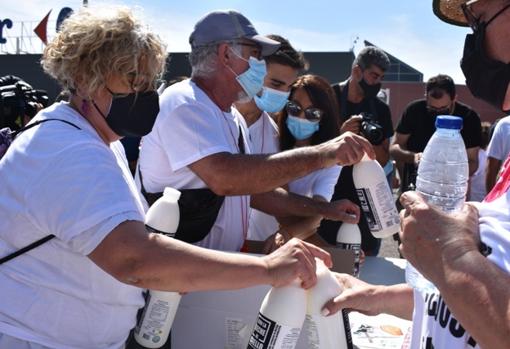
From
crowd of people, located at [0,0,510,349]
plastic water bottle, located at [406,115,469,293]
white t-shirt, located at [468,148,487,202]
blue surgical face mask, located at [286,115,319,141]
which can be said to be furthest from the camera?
white t-shirt, located at [468,148,487,202]

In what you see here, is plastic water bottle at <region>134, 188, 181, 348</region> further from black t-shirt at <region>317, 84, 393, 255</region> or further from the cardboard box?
black t-shirt at <region>317, 84, 393, 255</region>

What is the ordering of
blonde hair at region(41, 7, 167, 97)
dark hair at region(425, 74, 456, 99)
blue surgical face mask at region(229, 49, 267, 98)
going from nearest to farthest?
blonde hair at region(41, 7, 167, 97)
blue surgical face mask at region(229, 49, 267, 98)
dark hair at region(425, 74, 456, 99)

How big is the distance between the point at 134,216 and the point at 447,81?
3572mm

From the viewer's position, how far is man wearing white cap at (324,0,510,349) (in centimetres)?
87

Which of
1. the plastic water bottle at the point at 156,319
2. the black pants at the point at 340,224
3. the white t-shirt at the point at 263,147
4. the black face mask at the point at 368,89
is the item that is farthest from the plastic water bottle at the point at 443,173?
the black face mask at the point at 368,89

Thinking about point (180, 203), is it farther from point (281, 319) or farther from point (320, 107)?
point (320, 107)

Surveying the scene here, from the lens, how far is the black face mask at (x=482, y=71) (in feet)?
3.98

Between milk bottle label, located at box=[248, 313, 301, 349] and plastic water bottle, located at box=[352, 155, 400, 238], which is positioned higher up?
plastic water bottle, located at box=[352, 155, 400, 238]

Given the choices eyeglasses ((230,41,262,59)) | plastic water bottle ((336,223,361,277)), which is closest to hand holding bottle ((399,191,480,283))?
plastic water bottle ((336,223,361,277))

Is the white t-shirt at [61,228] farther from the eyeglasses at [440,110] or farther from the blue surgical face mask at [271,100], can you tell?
the eyeglasses at [440,110]

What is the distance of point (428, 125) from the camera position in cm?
438

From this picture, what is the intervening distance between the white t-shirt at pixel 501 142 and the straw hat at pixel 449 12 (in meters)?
2.59

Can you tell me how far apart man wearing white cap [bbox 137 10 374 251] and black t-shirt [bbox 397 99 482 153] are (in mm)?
2526

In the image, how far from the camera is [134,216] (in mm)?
1261
